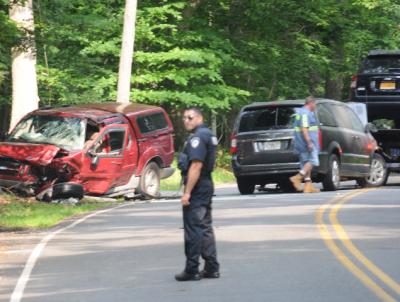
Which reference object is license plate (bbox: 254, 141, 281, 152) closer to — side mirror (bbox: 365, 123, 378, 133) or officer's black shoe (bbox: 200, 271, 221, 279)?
side mirror (bbox: 365, 123, 378, 133)

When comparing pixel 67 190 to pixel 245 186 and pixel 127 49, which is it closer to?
pixel 245 186

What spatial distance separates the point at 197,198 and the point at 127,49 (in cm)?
2053

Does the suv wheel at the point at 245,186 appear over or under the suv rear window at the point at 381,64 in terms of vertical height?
under

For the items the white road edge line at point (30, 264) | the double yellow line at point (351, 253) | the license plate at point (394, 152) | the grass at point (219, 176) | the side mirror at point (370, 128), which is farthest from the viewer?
the grass at point (219, 176)

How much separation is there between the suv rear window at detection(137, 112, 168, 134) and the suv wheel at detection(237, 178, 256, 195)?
238cm

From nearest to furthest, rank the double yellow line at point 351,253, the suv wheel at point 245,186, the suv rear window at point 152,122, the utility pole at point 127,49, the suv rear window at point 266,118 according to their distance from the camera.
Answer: the double yellow line at point 351,253 < the suv rear window at point 266,118 < the suv wheel at point 245,186 < the suv rear window at point 152,122 < the utility pole at point 127,49

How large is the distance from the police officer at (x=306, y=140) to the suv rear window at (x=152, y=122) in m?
3.67

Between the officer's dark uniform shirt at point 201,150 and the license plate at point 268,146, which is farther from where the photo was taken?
the license plate at point 268,146

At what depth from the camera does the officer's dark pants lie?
1074 centimetres

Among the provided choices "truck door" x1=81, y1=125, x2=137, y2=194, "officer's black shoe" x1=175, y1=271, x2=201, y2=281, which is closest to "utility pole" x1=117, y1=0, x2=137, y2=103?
"truck door" x1=81, y1=125, x2=137, y2=194

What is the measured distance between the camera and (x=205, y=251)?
1080cm

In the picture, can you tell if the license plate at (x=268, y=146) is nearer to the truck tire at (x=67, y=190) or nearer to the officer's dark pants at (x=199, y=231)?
the truck tire at (x=67, y=190)

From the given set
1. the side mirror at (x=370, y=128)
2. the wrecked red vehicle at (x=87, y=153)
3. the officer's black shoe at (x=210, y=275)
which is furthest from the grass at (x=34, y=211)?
the officer's black shoe at (x=210, y=275)

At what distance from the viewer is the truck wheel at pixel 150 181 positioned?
2319 cm
